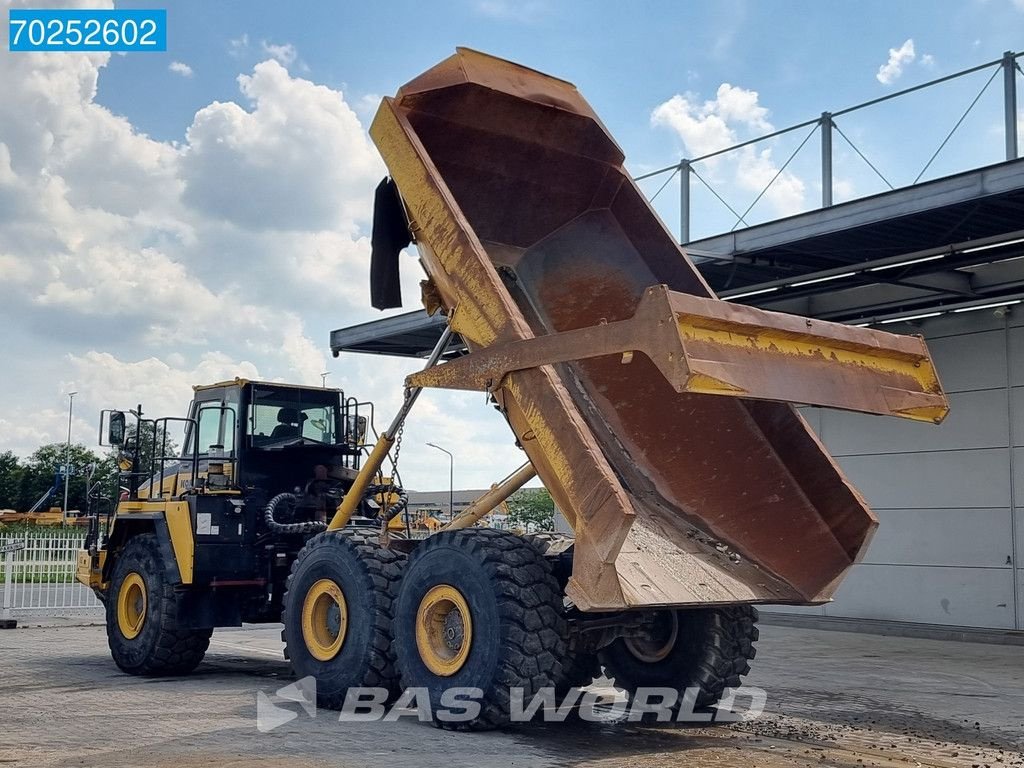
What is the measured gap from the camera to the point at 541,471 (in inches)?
285

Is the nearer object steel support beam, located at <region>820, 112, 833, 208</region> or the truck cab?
the truck cab

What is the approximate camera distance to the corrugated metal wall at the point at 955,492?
15.4 meters

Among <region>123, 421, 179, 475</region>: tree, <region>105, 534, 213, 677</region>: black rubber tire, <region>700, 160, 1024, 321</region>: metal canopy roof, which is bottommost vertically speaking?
<region>105, 534, 213, 677</region>: black rubber tire

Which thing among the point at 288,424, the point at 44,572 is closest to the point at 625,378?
the point at 288,424

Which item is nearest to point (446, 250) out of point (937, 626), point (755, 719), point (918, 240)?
point (755, 719)

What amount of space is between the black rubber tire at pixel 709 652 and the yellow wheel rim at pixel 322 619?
2431 mm

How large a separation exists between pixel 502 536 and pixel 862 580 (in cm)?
1138

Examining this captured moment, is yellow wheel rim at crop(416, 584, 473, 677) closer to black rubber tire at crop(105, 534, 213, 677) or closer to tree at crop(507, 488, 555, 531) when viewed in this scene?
tree at crop(507, 488, 555, 531)

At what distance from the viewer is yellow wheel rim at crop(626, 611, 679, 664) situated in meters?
8.50

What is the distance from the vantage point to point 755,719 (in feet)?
27.9

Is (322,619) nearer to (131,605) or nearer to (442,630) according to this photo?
(442,630)

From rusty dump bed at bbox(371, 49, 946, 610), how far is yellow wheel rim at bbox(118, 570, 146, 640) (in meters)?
4.38

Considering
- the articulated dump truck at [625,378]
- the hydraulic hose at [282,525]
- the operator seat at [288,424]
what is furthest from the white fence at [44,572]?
the articulated dump truck at [625,378]

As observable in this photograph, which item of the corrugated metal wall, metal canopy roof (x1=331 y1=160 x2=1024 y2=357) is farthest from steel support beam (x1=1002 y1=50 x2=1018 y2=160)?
the corrugated metal wall
